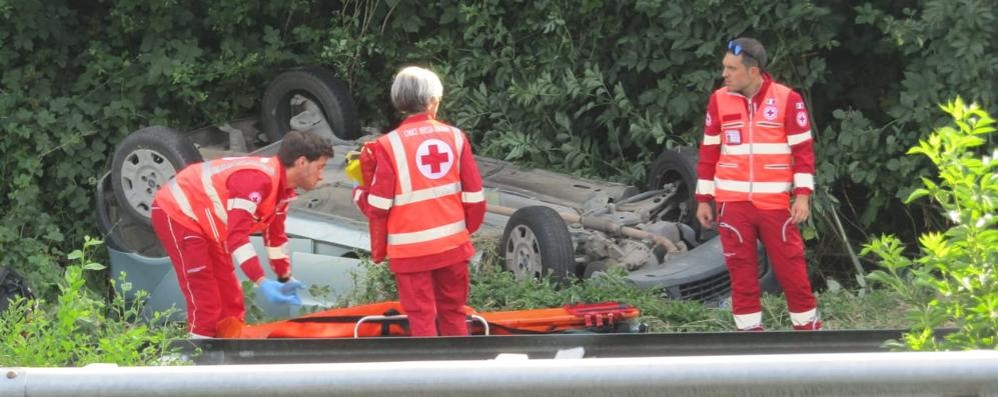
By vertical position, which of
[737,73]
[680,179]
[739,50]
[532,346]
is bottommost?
[680,179]

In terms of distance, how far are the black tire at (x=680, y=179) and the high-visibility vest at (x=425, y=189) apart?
2824 mm

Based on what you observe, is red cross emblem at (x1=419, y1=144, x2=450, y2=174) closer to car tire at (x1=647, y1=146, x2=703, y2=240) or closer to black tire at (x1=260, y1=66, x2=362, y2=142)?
car tire at (x1=647, y1=146, x2=703, y2=240)

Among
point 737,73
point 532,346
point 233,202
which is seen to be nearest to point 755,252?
point 737,73

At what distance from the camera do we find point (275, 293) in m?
6.86

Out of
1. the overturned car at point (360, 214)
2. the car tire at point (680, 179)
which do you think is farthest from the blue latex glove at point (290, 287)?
the car tire at point (680, 179)

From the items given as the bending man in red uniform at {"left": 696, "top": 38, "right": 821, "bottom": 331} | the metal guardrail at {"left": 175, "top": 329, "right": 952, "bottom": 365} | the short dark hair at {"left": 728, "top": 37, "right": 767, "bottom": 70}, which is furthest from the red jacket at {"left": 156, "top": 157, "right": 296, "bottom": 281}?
the short dark hair at {"left": 728, "top": 37, "right": 767, "bottom": 70}

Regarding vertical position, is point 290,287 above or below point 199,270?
below

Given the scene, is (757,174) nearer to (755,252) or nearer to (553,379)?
(755,252)

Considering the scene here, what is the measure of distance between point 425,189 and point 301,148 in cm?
58

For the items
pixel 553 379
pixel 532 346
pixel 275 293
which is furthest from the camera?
pixel 275 293

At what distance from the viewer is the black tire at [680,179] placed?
930cm

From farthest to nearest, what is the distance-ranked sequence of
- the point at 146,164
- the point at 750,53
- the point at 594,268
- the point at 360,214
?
the point at 146,164
the point at 360,214
the point at 594,268
the point at 750,53

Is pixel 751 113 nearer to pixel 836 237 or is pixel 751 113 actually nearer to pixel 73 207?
pixel 836 237

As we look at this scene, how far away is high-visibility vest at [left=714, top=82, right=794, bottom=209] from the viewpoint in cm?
746
